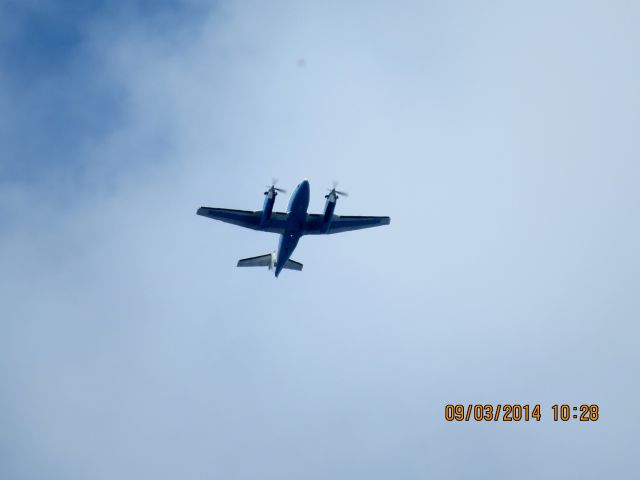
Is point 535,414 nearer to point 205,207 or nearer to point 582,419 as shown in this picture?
point 582,419

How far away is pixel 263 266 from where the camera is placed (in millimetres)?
61375

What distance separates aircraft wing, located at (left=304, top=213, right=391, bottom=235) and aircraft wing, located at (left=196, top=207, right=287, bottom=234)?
8.06ft

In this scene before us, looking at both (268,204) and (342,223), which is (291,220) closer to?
(268,204)

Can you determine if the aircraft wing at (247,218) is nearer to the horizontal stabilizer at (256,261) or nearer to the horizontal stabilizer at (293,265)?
the horizontal stabilizer at (256,261)

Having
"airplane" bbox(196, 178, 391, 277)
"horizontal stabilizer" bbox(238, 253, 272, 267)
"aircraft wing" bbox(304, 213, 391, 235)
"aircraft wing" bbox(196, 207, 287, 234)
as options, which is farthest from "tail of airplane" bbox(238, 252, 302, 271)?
"aircraft wing" bbox(304, 213, 391, 235)

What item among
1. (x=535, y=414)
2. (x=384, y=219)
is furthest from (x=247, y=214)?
(x=535, y=414)

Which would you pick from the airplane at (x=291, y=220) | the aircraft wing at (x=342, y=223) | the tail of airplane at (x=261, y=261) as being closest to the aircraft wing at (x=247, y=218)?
the airplane at (x=291, y=220)

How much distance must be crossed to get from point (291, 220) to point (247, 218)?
4.41m

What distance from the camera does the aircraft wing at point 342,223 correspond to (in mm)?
55906

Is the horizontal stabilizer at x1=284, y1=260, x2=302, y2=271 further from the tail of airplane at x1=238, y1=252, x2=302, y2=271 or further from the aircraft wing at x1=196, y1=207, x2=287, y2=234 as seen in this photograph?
the aircraft wing at x1=196, y1=207, x2=287, y2=234

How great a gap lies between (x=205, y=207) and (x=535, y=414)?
35.0 m

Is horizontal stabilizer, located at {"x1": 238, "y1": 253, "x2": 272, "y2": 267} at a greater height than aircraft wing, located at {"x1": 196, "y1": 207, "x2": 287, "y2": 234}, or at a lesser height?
lesser

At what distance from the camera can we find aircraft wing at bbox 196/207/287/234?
5475 centimetres

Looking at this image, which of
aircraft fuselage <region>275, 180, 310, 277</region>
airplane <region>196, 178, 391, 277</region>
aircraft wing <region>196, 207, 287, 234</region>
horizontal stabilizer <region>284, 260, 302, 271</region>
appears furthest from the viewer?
horizontal stabilizer <region>284, 260, 302, 271</region>
